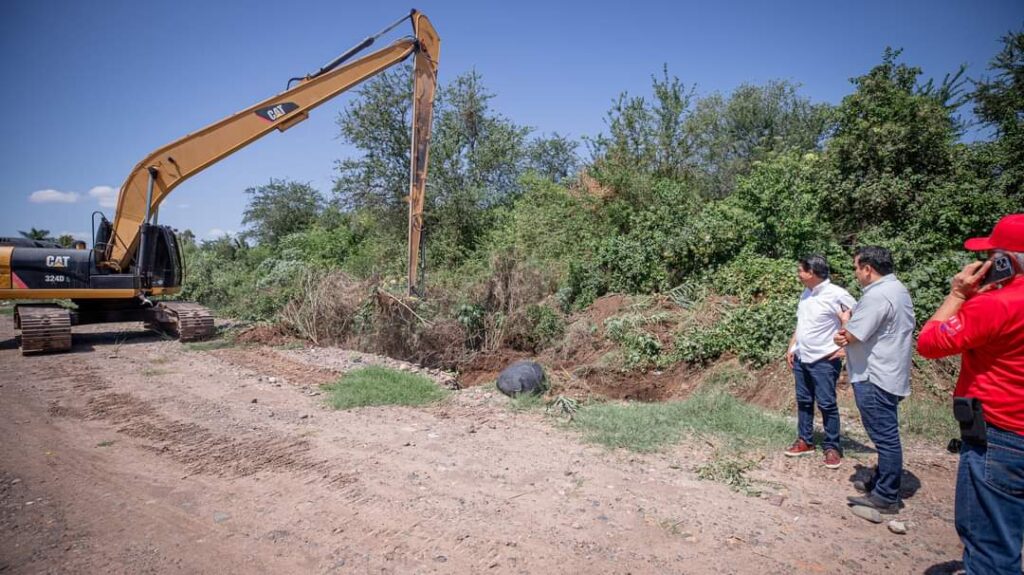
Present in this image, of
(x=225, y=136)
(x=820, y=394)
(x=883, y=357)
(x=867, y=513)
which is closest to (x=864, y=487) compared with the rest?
(x=867, y=513)

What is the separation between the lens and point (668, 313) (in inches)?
360

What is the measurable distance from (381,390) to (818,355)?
16.5ft

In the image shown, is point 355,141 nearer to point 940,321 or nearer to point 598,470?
point 598,470

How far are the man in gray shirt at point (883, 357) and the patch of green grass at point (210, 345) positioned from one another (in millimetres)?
10356

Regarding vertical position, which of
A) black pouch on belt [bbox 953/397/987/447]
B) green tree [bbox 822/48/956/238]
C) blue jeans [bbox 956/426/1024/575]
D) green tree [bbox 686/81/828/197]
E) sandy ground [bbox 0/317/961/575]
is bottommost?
sandy ground [bbox 0/317/961/575]

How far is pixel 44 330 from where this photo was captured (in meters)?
8.98

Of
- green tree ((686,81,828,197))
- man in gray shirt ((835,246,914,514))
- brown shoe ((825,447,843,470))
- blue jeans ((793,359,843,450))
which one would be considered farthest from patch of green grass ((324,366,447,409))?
green tree ((686,81,828,197))

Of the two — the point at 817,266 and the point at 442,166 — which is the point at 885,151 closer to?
the point at 817,266

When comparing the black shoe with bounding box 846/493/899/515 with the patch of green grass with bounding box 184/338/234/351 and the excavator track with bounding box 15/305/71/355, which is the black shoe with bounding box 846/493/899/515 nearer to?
the patch of green grass with bounding box 184/338/234/351

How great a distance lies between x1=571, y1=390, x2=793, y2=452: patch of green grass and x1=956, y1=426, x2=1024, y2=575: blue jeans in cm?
249

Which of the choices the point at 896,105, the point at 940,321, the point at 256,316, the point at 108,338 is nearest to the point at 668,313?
the point at 896,105

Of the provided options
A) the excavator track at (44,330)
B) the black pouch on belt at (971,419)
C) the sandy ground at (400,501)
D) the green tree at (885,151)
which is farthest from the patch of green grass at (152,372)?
the green tree at (885,151)

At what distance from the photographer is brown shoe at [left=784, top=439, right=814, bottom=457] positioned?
4641 mm

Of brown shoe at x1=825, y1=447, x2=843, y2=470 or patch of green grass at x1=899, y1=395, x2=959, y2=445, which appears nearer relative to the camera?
brown shoe at x1=825, y1=447, x2=843, y2=470
